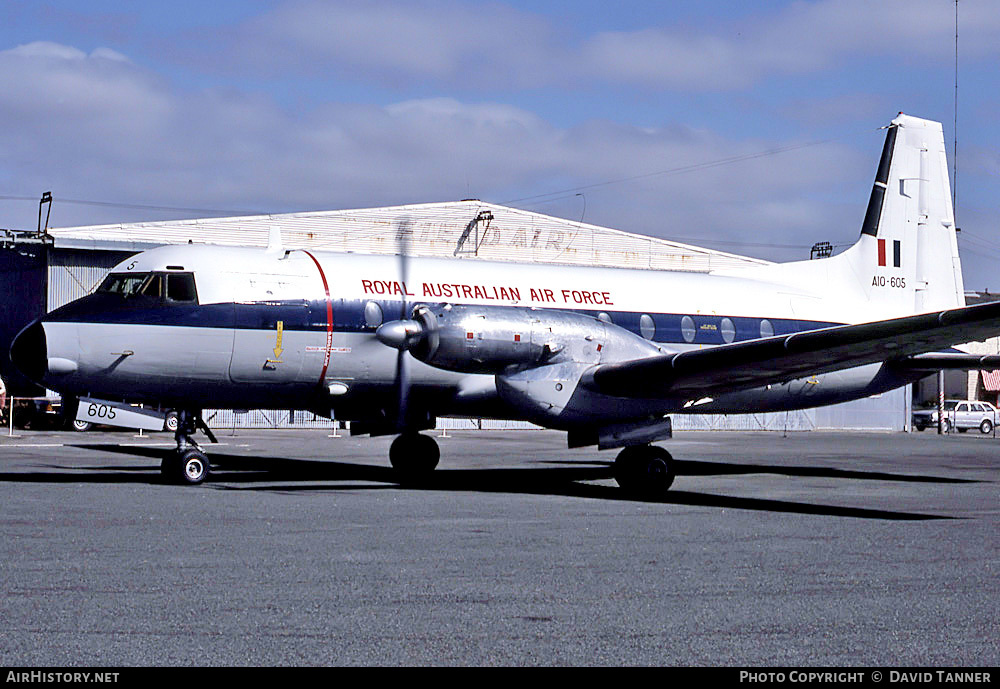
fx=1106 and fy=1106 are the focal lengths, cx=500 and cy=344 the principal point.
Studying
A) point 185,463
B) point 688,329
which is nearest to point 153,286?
point 185,463

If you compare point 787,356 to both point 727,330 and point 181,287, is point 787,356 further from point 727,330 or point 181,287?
point 181,287

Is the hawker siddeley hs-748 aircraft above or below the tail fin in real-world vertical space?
below

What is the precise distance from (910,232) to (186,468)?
17599 mm

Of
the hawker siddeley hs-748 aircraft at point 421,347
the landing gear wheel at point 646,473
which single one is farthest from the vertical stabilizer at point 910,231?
the landing gear wheel at point 646,473

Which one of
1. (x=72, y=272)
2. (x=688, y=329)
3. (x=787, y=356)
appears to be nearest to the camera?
(x=787, y=356)

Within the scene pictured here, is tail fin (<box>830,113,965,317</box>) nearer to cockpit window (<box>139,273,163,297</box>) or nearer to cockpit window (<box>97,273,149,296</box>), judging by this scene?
cockpit window (<box>139,273,163,297</box>)

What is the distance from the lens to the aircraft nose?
57.6 feet

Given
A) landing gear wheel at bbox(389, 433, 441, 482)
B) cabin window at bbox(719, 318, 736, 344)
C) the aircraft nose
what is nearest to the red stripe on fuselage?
landing gear wheel at bbox(389, 433, 441, 482)

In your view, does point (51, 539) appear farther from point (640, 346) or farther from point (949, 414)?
point (949, 414)

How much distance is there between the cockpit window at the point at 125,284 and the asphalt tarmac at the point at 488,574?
3.26 metres

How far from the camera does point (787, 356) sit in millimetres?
17172

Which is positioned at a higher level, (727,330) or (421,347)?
(727,330)

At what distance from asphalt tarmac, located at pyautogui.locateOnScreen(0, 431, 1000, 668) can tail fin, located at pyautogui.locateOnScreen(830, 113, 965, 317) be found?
23.0ft

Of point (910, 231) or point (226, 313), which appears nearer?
point (226, 313)
